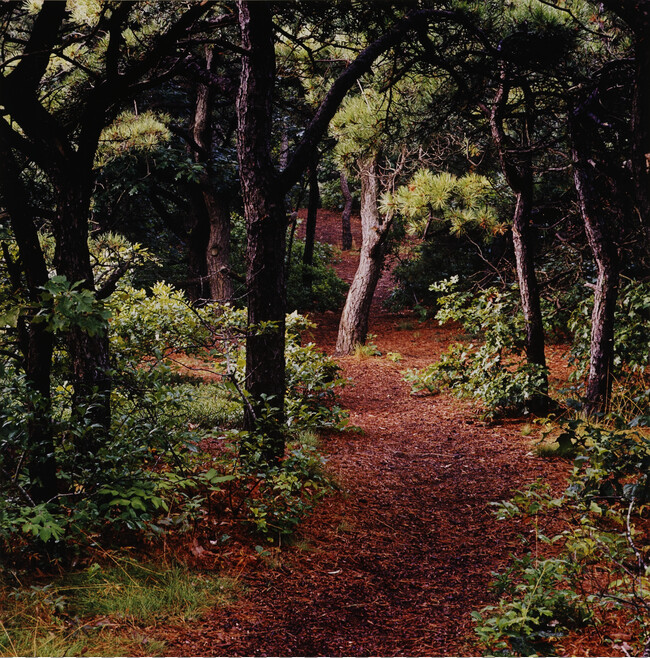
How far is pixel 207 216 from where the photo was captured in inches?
434

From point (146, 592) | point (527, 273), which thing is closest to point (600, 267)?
point (527, 273)

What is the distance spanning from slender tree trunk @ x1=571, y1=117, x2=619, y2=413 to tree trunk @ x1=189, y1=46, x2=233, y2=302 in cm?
601

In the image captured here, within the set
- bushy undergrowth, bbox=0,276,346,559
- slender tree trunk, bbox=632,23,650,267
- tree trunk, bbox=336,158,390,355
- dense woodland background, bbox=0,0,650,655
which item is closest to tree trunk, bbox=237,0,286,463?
dense woodland background, bbox=0,0,650,655

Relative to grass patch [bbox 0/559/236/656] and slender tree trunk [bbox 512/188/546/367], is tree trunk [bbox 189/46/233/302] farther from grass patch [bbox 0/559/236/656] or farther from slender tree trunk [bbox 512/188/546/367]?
grass patch [bbox 0/559/236/656]

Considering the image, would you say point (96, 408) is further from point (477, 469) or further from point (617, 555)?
point (477, 469)

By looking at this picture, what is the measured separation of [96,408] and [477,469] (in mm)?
3252

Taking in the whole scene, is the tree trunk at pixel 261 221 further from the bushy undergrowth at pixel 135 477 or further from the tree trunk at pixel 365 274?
the tree trunk at pixel 365 274

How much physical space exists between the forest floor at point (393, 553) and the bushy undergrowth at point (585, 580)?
0.43 ft

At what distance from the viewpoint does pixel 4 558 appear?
282 cm

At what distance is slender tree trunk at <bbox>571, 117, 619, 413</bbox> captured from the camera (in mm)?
5320

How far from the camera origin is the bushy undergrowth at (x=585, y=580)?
7.97ft

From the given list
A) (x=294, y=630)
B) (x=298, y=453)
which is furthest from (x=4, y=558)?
(x=298, y=453)

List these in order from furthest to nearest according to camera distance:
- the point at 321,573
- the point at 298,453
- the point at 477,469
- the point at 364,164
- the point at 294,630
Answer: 1. the point at 364,164
2. the point at 477,469
3. the point at 298,453
4. the point at 321,573
5. the point at 294,630

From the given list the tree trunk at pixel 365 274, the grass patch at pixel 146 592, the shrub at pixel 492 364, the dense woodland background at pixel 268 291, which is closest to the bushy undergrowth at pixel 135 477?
the dense woodland background at pixel 268 291
